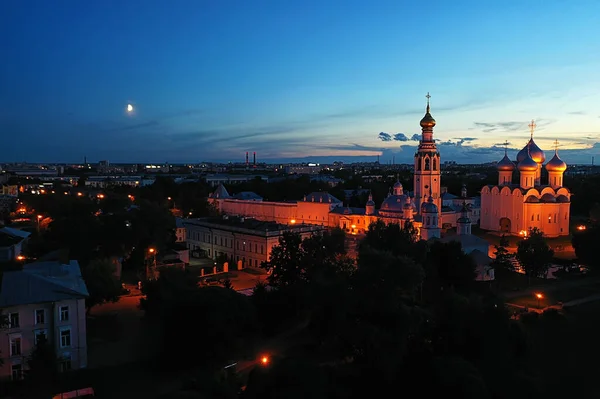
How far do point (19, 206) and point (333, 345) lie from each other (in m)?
50.4

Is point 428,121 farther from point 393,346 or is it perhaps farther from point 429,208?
point 393,346

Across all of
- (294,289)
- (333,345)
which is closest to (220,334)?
(333,345)

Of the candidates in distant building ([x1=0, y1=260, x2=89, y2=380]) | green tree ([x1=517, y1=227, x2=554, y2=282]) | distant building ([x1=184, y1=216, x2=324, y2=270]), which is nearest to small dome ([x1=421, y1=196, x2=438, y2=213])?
distant building ([x1=184, y1=216, x2=324, y2=270])

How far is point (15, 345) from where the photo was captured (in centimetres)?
1628

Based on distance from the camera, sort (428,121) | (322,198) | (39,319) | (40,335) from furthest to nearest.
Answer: (322,198) → (428,121) → (39,319) → (40,335)

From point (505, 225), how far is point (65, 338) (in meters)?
40.0

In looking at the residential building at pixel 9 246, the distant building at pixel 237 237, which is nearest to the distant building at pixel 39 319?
the residential building at pixel 9 246

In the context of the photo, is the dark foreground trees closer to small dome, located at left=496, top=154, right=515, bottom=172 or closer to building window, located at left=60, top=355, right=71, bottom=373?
building window, located at left=60, top=355, right=71, bottom=373

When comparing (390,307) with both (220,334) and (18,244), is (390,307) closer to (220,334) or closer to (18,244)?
(220,334)

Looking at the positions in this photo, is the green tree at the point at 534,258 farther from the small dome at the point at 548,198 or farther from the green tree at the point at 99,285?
the green tree at the point at 99,285

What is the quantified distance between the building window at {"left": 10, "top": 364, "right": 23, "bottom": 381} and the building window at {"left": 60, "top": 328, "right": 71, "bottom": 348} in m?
1.32

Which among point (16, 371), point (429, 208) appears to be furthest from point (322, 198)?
point (16, 371)

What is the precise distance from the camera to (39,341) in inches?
628

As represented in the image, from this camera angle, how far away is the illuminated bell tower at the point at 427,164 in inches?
1869
